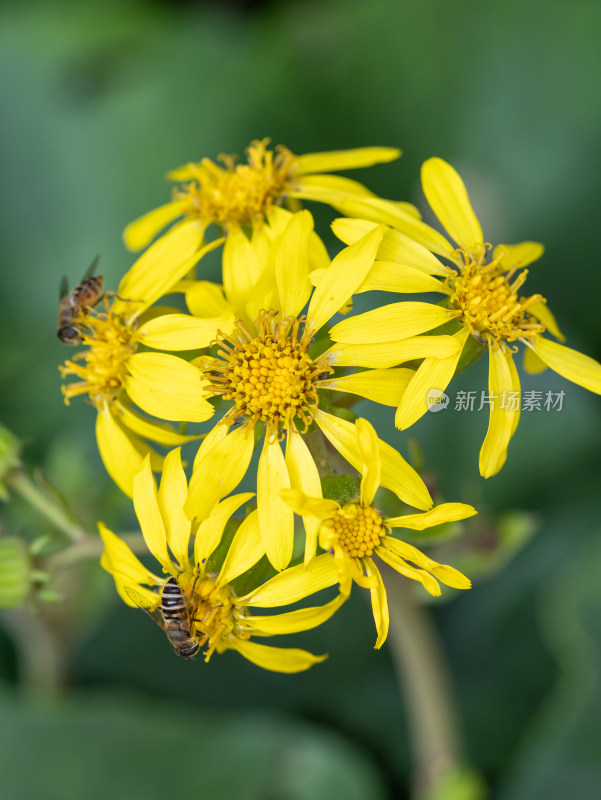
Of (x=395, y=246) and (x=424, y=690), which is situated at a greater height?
(x=395, y=246)

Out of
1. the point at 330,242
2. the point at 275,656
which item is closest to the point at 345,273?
the point at 275,656

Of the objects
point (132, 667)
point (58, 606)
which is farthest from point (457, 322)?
point (132, 667)

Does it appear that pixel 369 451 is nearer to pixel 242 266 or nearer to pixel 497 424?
pixel 497 424

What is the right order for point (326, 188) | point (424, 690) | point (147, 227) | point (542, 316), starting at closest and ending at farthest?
1. point (542, 316)
2. point (326, 188)
3. point (147, 227)
4. point (424, 690)

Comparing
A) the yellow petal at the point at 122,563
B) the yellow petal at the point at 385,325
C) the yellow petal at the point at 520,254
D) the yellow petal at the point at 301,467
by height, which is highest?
the yellow petal at the point at 520,254

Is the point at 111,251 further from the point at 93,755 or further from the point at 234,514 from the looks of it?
the point at 234,514

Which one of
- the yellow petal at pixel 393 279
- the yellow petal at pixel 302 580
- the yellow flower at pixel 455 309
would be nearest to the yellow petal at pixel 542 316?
the yellow flower at pixel 455 309

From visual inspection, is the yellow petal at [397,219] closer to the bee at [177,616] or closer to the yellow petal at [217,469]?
the yellow petal at [217,469]
